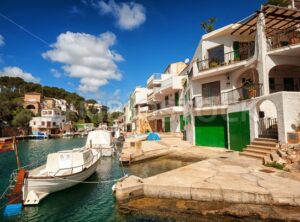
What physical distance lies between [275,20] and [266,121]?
899cm

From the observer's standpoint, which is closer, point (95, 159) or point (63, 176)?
point (63, 176)

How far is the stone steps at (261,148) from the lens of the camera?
12509 mm

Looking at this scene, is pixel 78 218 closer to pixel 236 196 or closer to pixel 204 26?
pixel 236 196

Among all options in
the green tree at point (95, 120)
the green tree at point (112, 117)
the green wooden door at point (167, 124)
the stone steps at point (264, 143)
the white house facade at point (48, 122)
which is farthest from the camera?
the green tree at point (112, 117)

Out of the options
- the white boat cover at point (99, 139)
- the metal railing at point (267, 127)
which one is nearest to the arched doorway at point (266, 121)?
the metal railing at point (267, 127)

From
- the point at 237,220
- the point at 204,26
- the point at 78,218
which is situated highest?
the point at 204,26

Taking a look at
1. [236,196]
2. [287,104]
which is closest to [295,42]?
[287,104]

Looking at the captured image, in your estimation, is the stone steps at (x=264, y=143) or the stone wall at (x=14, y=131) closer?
the stone steps at (x=264, y=143)

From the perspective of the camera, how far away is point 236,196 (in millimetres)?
7684

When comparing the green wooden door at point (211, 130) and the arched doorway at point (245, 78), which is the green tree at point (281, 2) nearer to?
the arched doorway at point (245, 78)

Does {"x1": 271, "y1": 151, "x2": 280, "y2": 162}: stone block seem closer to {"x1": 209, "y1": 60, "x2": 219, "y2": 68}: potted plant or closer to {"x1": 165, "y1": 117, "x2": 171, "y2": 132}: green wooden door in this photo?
{"x1": 209, "y1": 60, "x2": 219, "y2": 68}: potted plant

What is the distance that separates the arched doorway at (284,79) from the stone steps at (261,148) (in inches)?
287

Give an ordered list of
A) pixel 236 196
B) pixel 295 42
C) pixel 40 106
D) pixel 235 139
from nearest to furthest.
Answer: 1. pixel 236 196
2. pixel 295 42
3. pixel 235 139
4. pixel 40 106

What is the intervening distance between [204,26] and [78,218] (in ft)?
93.0
